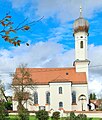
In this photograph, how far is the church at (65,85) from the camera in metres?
67.4

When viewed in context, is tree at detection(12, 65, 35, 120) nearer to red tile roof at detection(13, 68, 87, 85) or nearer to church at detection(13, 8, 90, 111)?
church at detection(13, 8, 90, 111)

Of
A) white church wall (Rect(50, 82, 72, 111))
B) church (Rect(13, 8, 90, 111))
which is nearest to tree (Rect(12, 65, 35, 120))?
church (Rect(13, 8, 90, 111))

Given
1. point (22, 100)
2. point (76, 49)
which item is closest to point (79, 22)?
point (76, 49)

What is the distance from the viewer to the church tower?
72688 mm

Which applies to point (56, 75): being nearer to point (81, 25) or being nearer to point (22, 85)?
point (22, 85)

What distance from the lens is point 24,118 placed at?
34688mm

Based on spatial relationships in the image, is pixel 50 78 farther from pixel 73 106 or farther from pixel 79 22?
pixel 79 22

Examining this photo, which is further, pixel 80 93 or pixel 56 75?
pixel 56 75

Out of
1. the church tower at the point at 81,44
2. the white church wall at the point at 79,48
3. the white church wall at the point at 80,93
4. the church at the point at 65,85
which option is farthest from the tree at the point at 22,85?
the white church wall at the point at 79,48

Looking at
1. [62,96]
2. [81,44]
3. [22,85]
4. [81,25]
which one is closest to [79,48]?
[81,44]

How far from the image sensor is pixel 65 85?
67.8 m

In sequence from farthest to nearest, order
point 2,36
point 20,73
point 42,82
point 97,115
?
point 42,82
point 20,73
point 97,115
point 2,36

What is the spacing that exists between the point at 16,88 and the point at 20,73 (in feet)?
18.0

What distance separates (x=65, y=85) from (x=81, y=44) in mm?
11634
